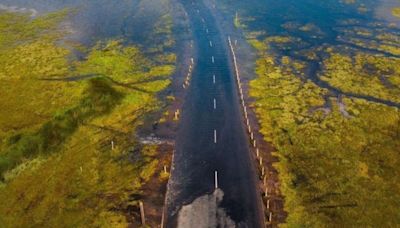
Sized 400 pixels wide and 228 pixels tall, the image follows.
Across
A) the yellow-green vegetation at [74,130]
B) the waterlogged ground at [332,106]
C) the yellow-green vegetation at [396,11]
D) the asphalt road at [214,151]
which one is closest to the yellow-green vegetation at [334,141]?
the waterlogged ground at [332,106]

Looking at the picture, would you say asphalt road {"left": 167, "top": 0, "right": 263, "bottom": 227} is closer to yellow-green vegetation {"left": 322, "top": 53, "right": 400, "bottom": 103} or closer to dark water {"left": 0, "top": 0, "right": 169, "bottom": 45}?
yellow-green vegetation {"left": 322, "top": 53, "right": 400, "bottom": 103}

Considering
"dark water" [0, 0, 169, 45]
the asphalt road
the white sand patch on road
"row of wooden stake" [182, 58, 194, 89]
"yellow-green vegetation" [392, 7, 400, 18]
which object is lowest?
the white sand patch on road

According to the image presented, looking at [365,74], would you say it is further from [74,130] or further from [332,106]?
[74,130]

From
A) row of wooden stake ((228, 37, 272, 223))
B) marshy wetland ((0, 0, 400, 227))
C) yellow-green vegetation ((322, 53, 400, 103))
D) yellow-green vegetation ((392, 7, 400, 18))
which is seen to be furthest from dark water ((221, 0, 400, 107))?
row of wooden stake ((228, 37, 272, 223))

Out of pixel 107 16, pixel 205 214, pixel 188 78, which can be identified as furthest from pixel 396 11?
pixel 205 214

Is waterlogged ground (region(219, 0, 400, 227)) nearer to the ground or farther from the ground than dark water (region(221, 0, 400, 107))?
nearer to the ground

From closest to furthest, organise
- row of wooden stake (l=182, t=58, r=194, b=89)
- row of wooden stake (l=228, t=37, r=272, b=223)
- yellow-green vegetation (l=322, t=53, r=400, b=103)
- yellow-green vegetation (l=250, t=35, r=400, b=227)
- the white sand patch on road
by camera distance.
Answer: the white sand patch on road
yellow-green vegetation (l=250, t=35, r=400, b=227)
row of wooden stake (l=228, t=37, r=272, b=223)
yellow-green vegetation (l=322, t=53, r=400, b=103)
row of wooden stake (l=182, t=58, r=194, b=89)
